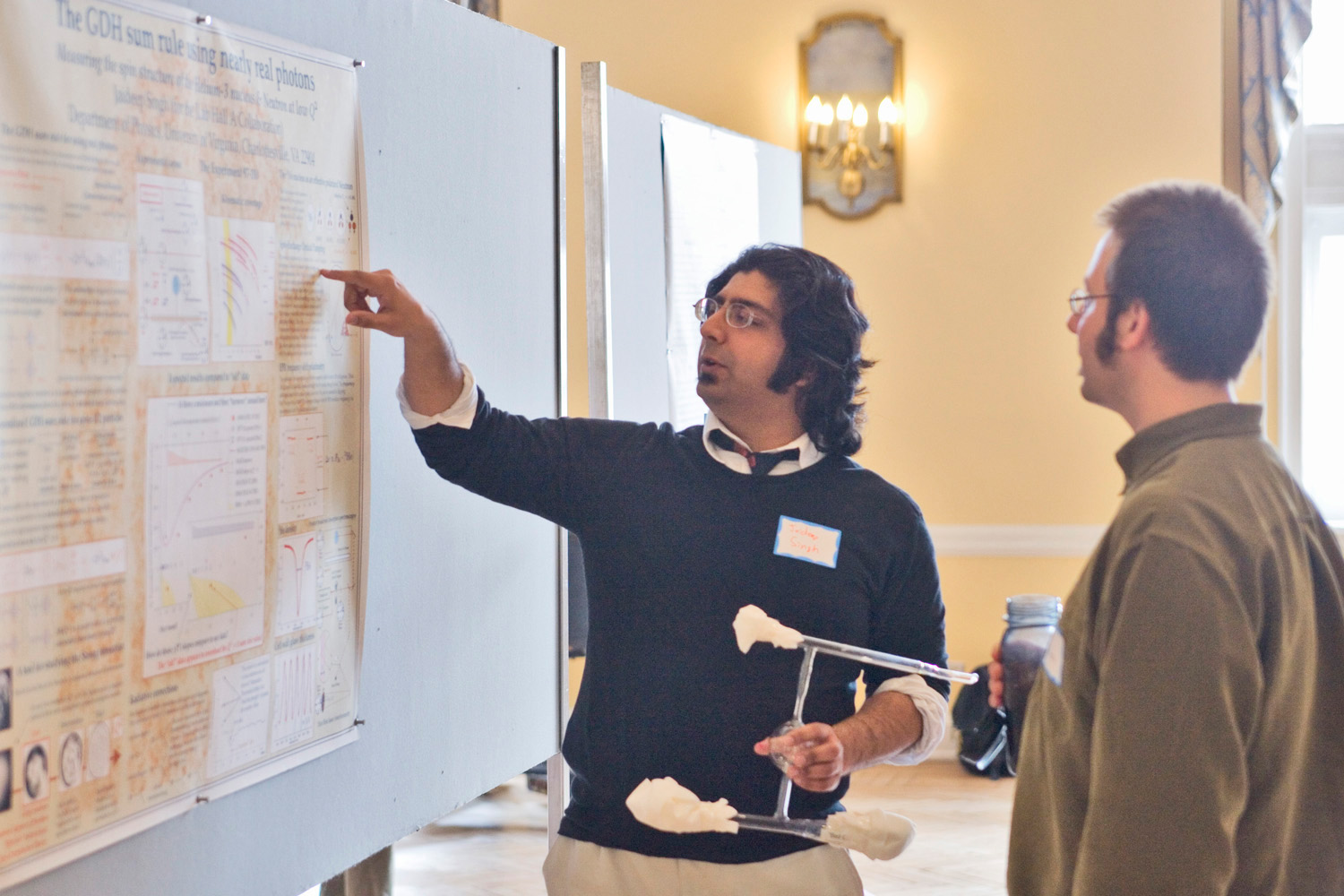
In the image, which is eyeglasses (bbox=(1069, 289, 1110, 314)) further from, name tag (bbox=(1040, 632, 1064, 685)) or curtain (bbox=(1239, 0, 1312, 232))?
curtain (bbox=(1239, 0, 1312, 232))

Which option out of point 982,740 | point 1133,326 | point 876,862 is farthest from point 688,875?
point 982,740

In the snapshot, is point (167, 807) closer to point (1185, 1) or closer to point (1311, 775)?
point (1311, 775)

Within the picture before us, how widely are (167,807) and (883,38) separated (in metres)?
3.72

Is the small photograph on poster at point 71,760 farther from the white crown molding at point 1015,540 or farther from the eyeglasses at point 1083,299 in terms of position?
the white crown molding at point 1015,540

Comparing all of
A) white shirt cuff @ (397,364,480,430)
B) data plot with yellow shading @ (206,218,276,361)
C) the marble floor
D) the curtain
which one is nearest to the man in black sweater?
white shirt cuff @ (397,364,480,430)

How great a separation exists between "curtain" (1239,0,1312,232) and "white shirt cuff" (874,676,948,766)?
304 cm

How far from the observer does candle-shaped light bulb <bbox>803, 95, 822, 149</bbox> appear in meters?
4.20

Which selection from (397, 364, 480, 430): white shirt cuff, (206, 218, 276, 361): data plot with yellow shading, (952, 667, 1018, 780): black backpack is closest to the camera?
(206, 218, 276, 361): data plot with yellow shading

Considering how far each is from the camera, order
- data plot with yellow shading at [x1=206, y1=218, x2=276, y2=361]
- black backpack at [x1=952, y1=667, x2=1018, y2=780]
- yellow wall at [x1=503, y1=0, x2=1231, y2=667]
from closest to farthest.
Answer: data plot with yellow shading at [x1=206, y1=218, x2=276, y2=361] < black backpack at [x1=952, y1=667, x2=1018, y2=780] < yellow wall at [x1=503, y1=0, x2=1231, y2=667]

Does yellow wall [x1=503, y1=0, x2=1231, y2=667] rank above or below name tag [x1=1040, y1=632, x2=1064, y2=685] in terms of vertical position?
above

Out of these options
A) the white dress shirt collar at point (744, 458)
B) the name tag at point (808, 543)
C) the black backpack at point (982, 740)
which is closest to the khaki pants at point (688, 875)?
the name tag at point (808, 543)

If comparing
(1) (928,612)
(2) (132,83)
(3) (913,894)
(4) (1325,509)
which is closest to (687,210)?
(1) (928,612)

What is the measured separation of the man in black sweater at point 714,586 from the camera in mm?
1521

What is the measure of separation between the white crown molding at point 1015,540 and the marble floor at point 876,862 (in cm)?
77
